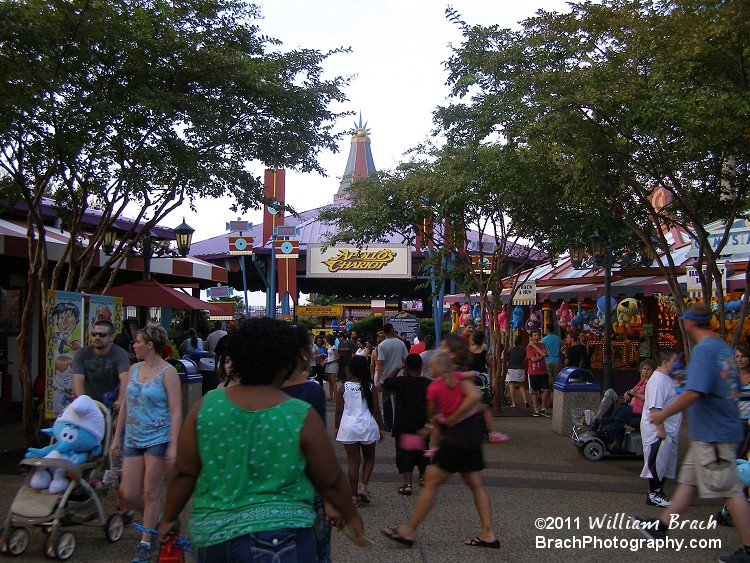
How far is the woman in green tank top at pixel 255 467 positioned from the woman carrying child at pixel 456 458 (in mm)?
3030

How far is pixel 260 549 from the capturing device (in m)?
2.86

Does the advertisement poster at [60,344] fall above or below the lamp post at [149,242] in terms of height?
below

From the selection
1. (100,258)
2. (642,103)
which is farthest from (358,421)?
(100,258)

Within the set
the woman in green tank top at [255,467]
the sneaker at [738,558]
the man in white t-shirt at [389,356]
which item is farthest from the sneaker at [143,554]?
the man in white t-shirt at [389,356]

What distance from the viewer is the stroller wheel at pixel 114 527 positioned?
20.9ft

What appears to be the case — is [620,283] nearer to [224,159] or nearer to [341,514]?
[224,159]

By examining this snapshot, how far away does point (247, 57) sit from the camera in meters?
11.1

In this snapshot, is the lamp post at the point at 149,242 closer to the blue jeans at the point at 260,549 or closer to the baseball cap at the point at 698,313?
the baseball cap at the point at 698,313

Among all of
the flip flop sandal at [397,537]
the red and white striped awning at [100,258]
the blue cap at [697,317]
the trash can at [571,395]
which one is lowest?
the flip flop sandal at [397,537]

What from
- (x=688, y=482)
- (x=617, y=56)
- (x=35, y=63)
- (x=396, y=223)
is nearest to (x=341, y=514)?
(x=688, y=482)

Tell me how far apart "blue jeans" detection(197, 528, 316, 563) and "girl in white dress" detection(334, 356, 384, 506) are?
4.55 m

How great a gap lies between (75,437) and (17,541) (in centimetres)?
83

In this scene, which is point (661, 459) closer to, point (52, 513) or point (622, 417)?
point (622, 417)

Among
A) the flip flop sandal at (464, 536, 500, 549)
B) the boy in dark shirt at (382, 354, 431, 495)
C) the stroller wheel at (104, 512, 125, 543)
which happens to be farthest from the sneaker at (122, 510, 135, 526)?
the flip flop sandal at (464, 536, 500, 549)
